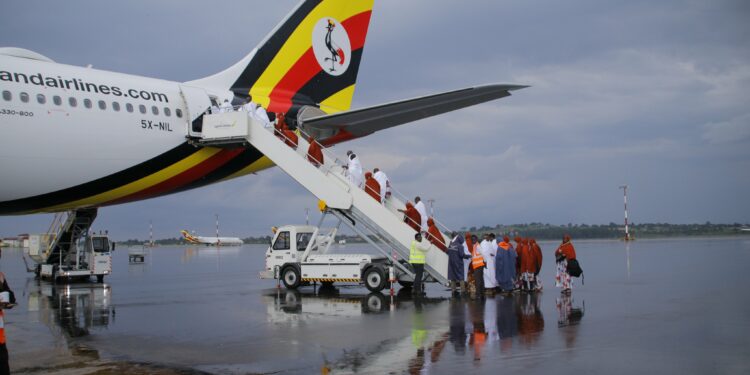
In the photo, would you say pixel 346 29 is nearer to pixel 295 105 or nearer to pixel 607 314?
pixel 295 105

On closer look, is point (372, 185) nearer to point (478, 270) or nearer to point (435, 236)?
point (435, 236)

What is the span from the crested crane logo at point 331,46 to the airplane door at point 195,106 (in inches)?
209

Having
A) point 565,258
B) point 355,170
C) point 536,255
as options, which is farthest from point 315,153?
point 565,258

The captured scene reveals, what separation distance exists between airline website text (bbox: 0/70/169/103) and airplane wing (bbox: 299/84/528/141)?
5.26 metres

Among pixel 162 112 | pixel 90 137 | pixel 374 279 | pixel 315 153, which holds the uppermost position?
pixel 162 112

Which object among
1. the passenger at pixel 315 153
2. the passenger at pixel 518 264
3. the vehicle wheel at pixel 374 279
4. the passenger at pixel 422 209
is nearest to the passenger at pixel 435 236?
the passenger at pixel 422 209

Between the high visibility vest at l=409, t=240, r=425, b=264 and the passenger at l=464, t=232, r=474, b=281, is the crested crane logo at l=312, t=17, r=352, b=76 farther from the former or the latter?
the high visibility vest at l=409, t=240, r=425, b=264

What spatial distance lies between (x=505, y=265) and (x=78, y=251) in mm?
17585

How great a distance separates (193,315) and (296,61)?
41.7 ft

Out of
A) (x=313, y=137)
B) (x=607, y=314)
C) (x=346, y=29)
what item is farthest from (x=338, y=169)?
(x=607, y=314)

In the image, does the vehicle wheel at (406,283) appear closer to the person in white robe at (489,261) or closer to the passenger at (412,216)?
the passenger at (412,216)

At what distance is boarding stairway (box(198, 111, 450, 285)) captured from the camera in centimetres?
1958

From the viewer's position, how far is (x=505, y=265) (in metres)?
19.4

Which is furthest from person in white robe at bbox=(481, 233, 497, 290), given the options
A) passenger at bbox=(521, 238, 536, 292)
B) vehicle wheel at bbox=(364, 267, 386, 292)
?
vehicle wheel at bbox=(364, 267, 386, 292)
